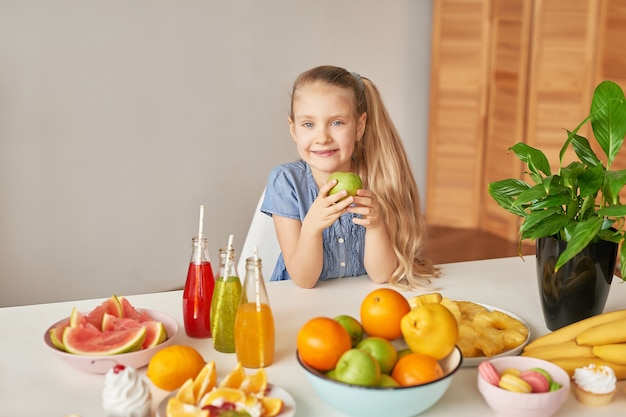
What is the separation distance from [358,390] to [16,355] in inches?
27.3

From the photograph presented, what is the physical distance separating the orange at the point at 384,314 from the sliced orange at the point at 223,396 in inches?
11.8

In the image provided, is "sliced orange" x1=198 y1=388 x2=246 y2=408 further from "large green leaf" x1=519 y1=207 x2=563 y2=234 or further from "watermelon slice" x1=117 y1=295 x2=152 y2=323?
"large green leaf" x1=519 y1=207 x2=563 y2=234

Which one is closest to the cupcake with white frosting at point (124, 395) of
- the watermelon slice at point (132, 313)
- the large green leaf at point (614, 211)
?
the watermelon slice at point (132, 313)

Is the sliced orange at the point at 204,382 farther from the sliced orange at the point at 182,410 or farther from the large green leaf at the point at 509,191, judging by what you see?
the large green leaf at the point at 509,191

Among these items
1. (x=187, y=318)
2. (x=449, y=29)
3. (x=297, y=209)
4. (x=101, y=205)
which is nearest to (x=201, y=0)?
(x=101, y=205)

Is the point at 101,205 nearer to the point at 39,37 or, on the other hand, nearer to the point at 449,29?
the point at 39,37

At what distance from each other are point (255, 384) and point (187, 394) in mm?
113

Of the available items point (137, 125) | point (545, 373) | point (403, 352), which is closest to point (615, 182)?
point (545, 373)

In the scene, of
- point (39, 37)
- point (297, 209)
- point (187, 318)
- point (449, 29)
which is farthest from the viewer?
point (449, 29)

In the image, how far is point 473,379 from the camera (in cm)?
136

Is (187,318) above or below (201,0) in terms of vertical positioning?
below

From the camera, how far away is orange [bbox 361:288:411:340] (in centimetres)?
136

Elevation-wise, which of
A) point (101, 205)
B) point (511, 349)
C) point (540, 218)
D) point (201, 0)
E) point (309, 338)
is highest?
point (201, 0)

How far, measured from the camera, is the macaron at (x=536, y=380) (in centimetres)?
123
